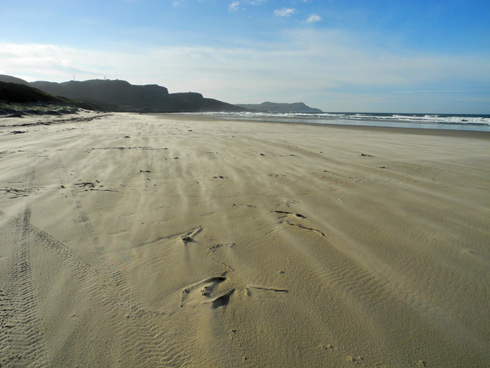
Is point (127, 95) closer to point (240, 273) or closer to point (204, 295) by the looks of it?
point (240, 273)

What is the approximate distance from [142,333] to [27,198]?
2534 millimetres

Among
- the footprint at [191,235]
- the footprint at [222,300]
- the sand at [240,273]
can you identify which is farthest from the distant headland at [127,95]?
the footprint at [222,300]

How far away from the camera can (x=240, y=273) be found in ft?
5.85

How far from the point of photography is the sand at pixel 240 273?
1.24 meters

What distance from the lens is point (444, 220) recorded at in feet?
8.73

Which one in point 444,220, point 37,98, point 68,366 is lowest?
point 68,366

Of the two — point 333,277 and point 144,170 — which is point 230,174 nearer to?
point 144,170

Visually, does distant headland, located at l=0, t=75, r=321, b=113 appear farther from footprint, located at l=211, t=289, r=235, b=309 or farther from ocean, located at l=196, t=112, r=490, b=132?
A: footprint, located at l=211, t=289, r=235, b=309

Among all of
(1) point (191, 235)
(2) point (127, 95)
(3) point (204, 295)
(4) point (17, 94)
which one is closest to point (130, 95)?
(2) point (127, 95)

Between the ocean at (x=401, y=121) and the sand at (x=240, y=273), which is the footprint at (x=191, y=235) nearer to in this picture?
the sand at (x=240, y=273)

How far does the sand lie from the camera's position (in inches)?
48.8

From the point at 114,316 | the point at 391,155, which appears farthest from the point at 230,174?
the point at 391,155

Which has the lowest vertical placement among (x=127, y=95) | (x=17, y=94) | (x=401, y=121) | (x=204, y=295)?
(x=204, y=295)

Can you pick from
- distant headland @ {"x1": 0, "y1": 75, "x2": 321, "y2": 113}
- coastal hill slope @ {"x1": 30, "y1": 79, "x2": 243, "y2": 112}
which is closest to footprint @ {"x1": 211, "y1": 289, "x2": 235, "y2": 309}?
distant headland @ {"x1": 0, "y1": 75, "x2": 321, "y2": 113}
